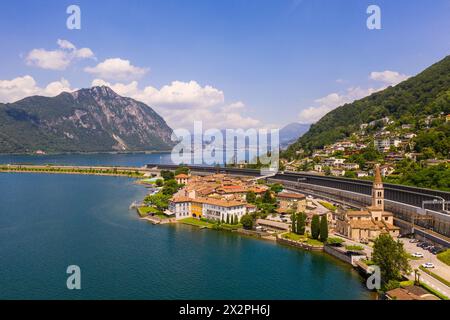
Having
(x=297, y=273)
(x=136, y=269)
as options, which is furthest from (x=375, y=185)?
(x=136, y=269)

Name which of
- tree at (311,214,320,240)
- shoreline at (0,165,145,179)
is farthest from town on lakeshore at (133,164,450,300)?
shoreline at (0,165,145,179)

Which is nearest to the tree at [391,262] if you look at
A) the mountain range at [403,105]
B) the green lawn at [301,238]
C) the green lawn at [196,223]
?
the green lawn at [301,238]

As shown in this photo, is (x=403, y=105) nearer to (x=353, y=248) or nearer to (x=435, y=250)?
(x=435, y=250)

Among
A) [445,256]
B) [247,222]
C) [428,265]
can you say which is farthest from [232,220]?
[445,256]

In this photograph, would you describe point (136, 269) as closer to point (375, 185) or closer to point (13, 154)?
point (375, 185)

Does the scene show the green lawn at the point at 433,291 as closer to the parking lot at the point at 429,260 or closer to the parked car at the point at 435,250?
the parking lot at the point at 429,260
